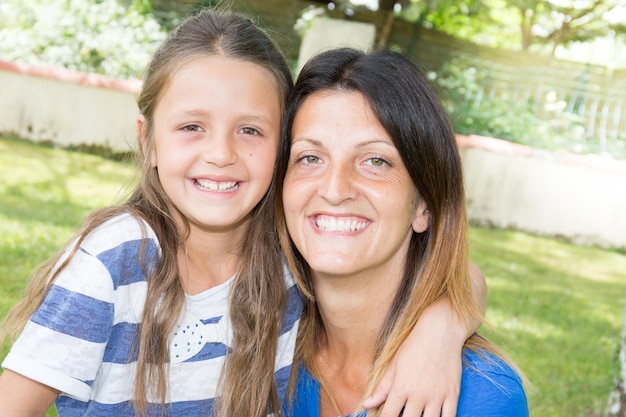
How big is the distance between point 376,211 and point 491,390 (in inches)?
24.6

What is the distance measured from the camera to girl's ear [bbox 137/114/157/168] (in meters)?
2.75

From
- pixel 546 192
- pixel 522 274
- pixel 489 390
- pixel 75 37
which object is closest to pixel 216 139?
pixel 489 390

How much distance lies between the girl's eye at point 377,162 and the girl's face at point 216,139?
0.41 metres

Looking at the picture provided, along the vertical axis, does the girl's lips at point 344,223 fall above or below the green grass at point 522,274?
above

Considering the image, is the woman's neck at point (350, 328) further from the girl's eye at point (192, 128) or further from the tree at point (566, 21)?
the tree at point (566, 21)

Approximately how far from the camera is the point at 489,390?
219 centimetres

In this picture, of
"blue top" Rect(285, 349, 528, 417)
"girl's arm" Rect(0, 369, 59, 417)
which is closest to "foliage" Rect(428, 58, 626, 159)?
"blue top" Rect(285, 349, 528, 417)

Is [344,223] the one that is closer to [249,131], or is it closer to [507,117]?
[249,131]

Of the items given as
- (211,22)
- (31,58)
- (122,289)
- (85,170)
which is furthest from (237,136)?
(31,58)

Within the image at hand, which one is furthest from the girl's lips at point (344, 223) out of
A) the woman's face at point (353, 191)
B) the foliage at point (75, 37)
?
the foliage at point (75, 37)

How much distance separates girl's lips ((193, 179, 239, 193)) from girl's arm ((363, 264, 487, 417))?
0.77 m

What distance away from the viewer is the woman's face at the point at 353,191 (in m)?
2.37

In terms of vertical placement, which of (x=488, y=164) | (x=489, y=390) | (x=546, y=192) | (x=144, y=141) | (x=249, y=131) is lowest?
(x=546, y=192)

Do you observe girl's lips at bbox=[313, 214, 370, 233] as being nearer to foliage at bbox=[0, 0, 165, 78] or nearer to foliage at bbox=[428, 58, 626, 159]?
foliage at bbox=[428, 58, 626, 159]
